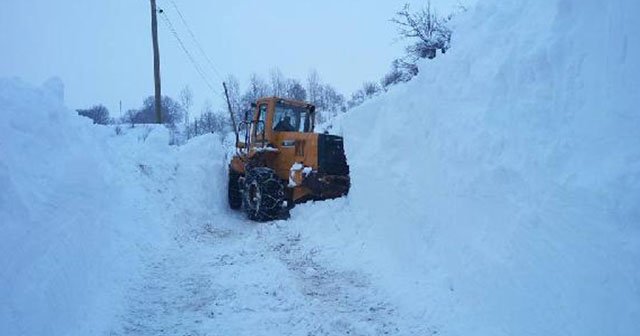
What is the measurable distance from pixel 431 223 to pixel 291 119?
760cm

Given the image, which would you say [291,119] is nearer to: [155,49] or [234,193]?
[234,193]

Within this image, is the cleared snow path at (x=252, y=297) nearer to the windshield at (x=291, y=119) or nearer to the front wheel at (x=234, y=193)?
the windshield at (x=291, y=119)

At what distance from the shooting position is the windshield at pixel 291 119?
13.4m

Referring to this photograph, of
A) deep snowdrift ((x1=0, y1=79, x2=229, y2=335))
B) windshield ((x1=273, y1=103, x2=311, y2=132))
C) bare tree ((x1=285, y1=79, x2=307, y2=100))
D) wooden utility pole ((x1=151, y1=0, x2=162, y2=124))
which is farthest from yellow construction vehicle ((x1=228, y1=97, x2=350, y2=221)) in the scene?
bare tree ((x1=285, y1=79, x2=307, y2=100))

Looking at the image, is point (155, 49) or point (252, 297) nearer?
point (252, 297)

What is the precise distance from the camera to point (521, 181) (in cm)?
504

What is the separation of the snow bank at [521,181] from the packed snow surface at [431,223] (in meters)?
0.02

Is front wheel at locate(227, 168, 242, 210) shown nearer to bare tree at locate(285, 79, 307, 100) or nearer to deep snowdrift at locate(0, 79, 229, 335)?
deep snowdrift at locate(0, 79, 229, 335)

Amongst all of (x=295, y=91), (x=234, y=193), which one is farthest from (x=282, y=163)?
(x=295, y=91)

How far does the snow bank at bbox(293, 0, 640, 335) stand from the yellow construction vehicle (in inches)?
129

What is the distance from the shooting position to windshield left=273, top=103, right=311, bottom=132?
13422 millimetres

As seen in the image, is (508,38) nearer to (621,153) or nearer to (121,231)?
(621,153)

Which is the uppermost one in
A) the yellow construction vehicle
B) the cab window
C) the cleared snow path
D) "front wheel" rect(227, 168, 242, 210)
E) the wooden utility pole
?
the wooden utility pole

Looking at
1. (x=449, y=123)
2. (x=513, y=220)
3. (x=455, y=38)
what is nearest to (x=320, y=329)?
(x=513, y=220)
